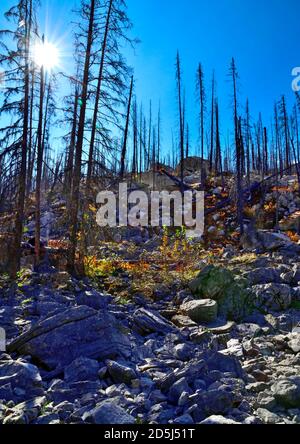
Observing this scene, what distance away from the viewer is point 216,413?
12.6 ft

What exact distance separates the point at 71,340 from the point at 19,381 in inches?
45.3

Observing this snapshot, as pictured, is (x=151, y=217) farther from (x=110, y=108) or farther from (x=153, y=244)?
(x=110, y=108)

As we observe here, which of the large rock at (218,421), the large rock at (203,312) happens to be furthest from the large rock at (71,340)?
the large rock at (203,312)

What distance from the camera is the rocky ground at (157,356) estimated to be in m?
3.89

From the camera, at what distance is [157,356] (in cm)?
582

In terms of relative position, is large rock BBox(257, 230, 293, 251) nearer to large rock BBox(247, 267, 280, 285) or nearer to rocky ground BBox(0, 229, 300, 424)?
large rock BBox(247, 267, 280, 285)

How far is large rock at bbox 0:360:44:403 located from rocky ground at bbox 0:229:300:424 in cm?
2

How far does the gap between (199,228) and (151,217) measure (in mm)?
3783

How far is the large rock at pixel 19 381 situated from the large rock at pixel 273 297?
235 inches

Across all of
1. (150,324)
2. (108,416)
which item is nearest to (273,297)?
(150,324)

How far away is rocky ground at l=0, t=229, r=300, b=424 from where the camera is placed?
3889 mm

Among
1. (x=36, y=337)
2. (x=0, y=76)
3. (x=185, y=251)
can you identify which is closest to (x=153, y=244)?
(x=185, y=251)

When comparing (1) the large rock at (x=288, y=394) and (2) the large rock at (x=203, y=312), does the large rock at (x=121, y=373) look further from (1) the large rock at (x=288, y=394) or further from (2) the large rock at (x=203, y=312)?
(2) the large rock at (x=203, y=312)

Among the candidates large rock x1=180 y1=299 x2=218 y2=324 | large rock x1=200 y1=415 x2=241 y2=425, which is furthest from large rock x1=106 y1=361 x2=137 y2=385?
large rock x1=180 y1=299 x2=218 y2=324
